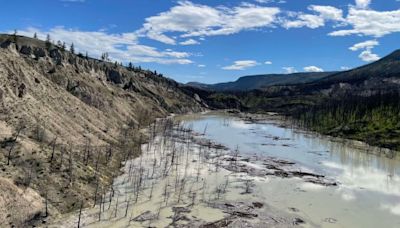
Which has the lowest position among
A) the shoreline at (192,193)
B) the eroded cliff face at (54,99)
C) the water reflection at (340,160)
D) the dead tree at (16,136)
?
the shoreline at (192,193)

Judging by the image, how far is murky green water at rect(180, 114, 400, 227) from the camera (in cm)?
4206

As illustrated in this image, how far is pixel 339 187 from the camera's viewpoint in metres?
A: 54.8

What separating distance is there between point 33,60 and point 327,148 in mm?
68509

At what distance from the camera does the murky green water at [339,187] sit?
42.1m

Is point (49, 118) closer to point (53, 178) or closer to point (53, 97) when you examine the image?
point (53, 97)

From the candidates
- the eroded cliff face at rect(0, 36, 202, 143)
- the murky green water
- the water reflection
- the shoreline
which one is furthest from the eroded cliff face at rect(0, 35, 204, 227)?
the water reflection

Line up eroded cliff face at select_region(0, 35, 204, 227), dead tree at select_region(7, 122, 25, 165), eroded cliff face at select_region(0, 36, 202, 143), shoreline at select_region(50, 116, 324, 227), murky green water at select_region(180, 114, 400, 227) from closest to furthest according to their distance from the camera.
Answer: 1. shoreline at select_region(50, 116, 324, 227)
2. eroded cliff face at select_region(0, 35, 204, 227)
3. dead tree at select_region(7, 122, 25, 165)
4. murky green water at select_region(180, 114, 400, 227)
5. eroded cliff face at select_region(0, 36, 202, 143)

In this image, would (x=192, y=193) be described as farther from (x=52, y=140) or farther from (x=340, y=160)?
(x=340, y=160)

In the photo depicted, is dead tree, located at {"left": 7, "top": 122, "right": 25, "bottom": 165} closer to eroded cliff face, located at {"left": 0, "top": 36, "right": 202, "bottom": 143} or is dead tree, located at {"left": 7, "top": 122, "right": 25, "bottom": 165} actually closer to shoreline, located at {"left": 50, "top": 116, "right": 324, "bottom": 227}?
eroded cliff face, located at {"left": 0, "top": 36, "right": 202, "bottom": 143}

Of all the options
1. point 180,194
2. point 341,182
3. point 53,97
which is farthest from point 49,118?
point 341,182

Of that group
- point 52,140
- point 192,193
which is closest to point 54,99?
point 52,140

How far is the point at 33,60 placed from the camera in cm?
9562

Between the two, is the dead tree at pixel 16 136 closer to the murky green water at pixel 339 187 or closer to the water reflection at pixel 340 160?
the murky green water at pixel 339 187

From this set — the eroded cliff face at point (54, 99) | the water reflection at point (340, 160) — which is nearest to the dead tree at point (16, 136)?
the eroded cliff face at point (54, 99)
